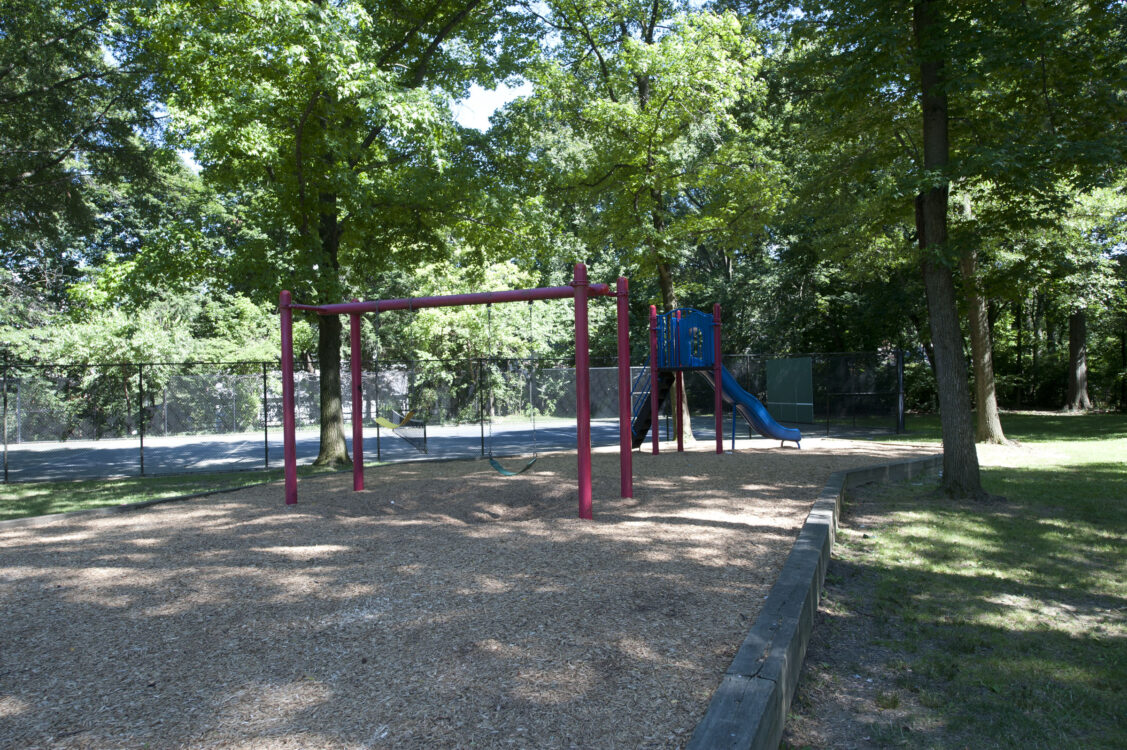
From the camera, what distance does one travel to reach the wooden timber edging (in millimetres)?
2809

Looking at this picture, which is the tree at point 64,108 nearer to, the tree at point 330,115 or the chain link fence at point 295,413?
the tree at point 330,115

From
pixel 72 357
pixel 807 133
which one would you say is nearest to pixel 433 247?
pixel 807 133

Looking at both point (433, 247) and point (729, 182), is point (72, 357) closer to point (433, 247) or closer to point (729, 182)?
point (433, 247)

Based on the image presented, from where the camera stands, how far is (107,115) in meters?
15.6

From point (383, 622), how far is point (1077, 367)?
31.5 m

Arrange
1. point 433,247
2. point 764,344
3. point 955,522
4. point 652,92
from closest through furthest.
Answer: point 955,522 → point 652,92 → point 433,247 → point 764,344

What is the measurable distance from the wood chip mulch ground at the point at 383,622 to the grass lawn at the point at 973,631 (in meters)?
0.59

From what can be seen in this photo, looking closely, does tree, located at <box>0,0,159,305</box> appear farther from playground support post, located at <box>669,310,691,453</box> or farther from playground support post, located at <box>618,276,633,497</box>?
playground support post, located at <box>669,310,691,453</box>

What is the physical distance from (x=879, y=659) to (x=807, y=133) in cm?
1124

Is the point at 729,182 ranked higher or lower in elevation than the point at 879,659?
higher

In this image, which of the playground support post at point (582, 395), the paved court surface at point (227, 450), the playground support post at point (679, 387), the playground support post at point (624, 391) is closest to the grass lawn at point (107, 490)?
the paved court surface at point (227, 450)

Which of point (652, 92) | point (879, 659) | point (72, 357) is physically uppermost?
point (652, 92)

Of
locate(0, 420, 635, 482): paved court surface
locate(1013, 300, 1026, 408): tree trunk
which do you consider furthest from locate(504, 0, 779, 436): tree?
locate(1013, 300, 1026, 408): tree trunk

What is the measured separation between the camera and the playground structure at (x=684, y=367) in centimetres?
1470
